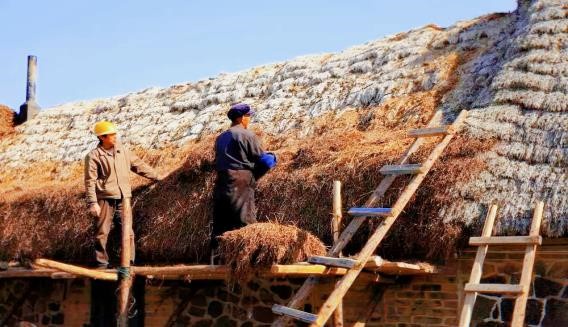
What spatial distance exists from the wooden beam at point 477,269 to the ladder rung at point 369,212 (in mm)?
792

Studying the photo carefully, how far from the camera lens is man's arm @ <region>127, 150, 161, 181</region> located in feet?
31.0

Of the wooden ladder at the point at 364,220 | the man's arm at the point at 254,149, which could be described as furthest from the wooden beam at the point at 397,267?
the man's arm at the point at 254,149

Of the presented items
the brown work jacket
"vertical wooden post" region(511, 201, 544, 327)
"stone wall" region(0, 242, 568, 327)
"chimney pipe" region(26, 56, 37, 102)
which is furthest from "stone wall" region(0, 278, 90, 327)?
"vertical wooden post" region(511, 201, 544, 327)

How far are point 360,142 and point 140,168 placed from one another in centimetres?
231

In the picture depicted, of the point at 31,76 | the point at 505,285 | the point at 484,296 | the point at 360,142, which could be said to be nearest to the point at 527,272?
the point at 505,285

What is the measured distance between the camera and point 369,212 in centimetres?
770

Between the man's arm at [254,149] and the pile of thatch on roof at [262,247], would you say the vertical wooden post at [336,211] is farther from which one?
the man's arm at [254,149]

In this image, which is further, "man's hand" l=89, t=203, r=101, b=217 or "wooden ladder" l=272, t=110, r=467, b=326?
"man's hand" l=89, t=203, r=101, b=217

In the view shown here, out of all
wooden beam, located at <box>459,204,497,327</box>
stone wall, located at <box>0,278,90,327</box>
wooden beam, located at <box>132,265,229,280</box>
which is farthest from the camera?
stone wall, located at <box>0,278,90,327</box>

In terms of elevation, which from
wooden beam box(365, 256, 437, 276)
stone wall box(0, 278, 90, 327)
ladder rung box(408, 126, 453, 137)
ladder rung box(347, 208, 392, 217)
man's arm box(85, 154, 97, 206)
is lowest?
stone wall box(0, 278, 90, 327)

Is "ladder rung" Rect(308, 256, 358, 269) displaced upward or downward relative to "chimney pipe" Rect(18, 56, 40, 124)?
downward

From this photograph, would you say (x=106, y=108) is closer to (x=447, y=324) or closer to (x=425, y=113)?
(x=425, y=113)

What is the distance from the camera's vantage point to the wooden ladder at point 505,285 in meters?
6.70

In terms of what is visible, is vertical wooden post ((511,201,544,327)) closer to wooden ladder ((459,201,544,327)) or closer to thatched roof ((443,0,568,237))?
wooden ladder ((459,201,544,327))
